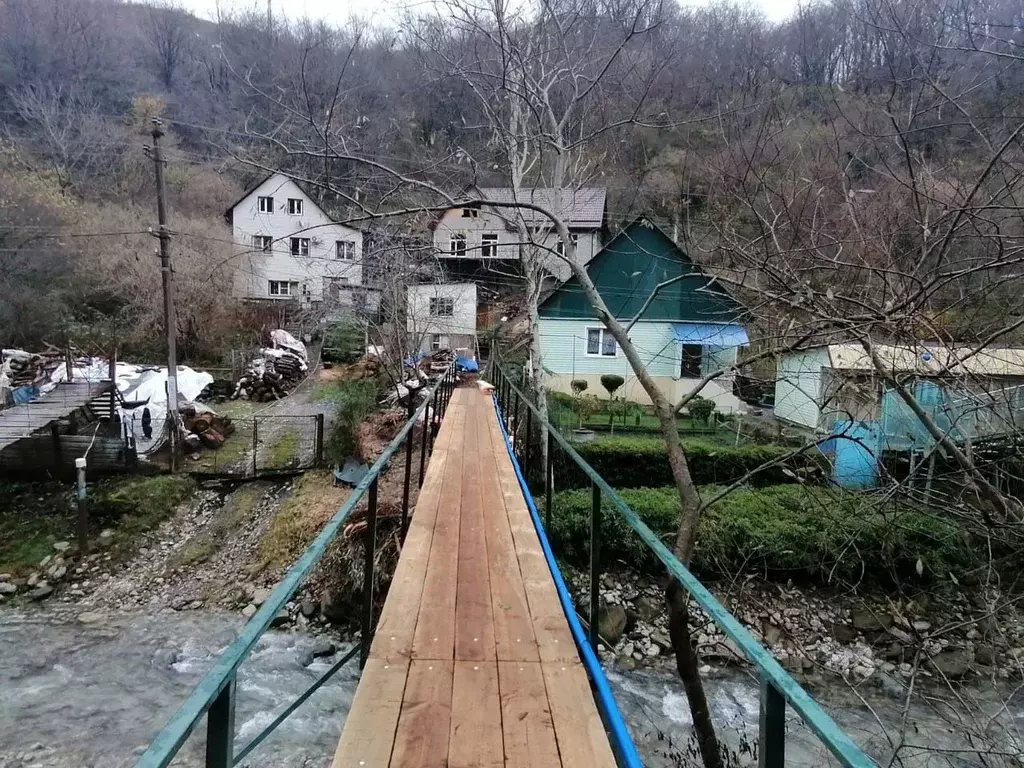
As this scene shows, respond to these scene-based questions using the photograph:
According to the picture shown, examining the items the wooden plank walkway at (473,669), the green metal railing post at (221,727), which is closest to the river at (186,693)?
the wooden plank walkway at (473,669)

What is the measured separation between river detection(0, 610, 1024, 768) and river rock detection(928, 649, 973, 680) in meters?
0.37

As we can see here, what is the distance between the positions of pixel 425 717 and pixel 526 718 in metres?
0.30

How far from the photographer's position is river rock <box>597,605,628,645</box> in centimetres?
915

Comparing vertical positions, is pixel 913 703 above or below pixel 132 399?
below

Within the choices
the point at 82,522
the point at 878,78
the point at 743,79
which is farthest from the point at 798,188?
the point at 82,522

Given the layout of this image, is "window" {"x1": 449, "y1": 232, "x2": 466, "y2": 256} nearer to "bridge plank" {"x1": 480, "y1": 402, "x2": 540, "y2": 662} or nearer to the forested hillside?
the forested hillside

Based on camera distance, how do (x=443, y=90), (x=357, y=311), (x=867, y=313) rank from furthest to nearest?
(x=357, y=311)
(x=443, y=90)
(x=867, y=313)

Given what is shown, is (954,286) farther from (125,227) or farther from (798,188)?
(125,227)

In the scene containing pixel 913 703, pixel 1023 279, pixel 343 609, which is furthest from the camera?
pixel 343 609

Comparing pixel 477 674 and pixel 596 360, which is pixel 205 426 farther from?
pixel 477 674

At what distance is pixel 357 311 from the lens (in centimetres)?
1420

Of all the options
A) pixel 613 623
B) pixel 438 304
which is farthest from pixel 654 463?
pixel 438 304

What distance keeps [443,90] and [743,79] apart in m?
3.32

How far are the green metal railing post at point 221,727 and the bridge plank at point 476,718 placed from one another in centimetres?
75
